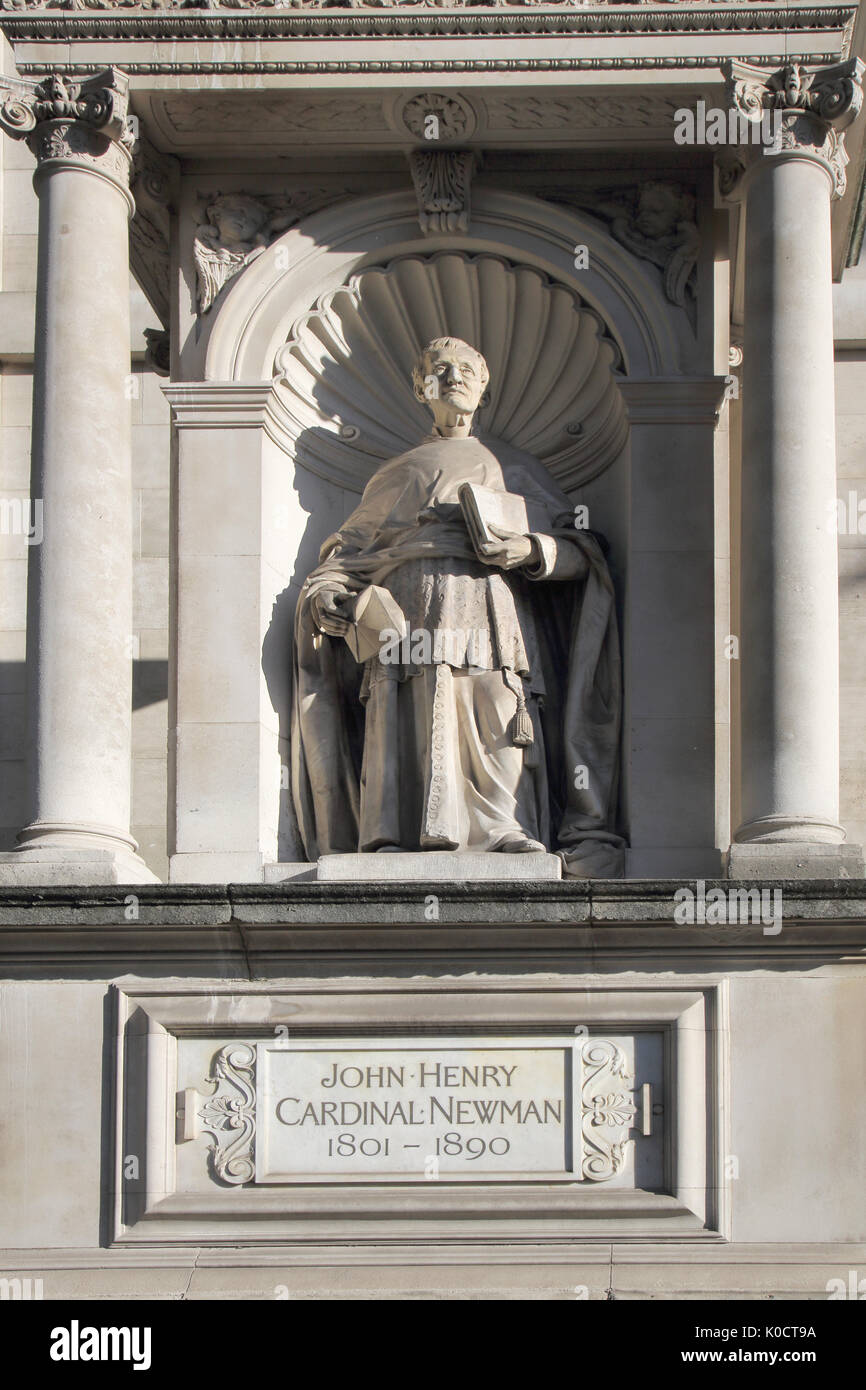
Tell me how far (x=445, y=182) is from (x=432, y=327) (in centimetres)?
100

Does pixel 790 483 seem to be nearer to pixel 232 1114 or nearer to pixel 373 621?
pixel 373 621

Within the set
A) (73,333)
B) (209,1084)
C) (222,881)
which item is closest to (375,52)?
(73,333)

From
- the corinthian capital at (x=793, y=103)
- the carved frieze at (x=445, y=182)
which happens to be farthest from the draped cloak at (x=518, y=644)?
the corinthian capital at (x=793, y=103)

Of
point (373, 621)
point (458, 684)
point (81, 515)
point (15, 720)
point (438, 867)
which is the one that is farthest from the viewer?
point (15, 720)

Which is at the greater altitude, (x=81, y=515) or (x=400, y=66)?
(x=400, y=66)

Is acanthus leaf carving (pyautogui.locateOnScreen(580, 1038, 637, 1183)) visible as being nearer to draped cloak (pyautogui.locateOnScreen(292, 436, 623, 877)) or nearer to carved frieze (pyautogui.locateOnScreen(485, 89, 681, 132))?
draped cloak (pyautogui.locateOnScreen(292, 436, 623, 877))

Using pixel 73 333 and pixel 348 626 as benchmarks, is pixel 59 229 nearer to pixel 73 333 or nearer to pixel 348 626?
pixel 73 333

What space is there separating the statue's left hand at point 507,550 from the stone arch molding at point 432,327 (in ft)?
4.10

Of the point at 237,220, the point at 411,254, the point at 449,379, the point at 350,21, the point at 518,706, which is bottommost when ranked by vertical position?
the point at 518,706

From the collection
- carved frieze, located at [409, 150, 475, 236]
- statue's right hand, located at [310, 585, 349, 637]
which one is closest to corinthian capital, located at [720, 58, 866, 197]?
carved frieze, located at [409, 150, 475, 236]

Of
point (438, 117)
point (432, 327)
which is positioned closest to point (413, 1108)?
point (432, 327)

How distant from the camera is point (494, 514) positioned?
60.3 ft

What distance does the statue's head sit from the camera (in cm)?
1906

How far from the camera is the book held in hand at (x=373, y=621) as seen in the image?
59.4 ft
